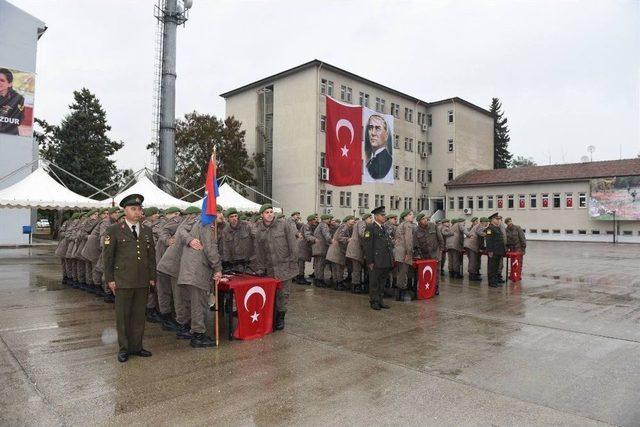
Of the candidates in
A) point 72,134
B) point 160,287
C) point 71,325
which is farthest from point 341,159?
point 72,134

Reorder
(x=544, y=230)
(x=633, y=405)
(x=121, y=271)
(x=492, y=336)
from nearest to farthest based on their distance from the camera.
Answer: (x=633, y=405) < (x=121, y=271) < (x=492, y=336) < (x=544, y=230)

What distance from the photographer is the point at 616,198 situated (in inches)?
1517

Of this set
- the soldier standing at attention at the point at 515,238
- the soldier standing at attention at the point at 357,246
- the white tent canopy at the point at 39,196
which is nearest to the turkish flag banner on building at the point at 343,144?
the soldier standing at attention at the point at 357,246

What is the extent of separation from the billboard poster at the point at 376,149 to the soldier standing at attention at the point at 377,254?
5.59 meters

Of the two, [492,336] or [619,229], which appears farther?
[619,229]

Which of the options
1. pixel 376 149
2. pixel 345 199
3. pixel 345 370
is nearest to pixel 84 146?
pixel 345 199

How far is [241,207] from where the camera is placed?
2194 cm

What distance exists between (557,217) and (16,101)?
45.4 m

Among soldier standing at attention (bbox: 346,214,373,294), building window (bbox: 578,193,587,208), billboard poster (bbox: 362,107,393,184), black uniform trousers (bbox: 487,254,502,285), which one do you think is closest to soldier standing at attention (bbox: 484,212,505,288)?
black uniform trousers (bbox: 487,254,502,285)

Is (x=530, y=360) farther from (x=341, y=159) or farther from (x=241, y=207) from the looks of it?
(x=241, y=207)

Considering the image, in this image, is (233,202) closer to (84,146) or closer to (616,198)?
(84,146)

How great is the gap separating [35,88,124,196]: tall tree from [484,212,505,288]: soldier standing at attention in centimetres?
3146

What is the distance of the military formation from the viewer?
18.4ft

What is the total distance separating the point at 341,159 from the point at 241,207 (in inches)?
389
